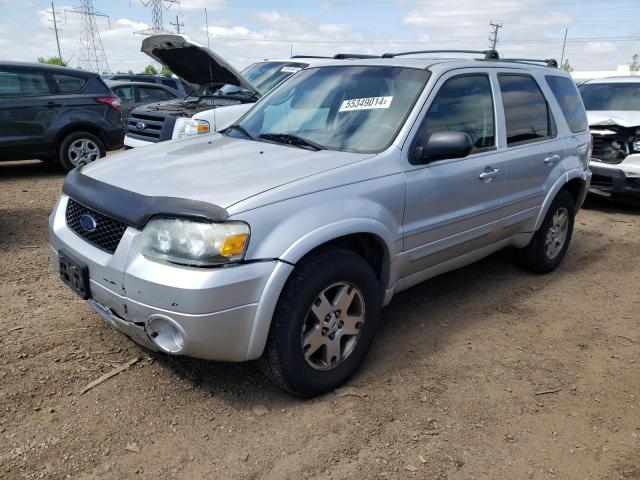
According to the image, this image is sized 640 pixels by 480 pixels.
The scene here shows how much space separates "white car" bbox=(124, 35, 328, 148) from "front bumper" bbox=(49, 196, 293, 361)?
4204 mm

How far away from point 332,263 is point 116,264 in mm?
1049

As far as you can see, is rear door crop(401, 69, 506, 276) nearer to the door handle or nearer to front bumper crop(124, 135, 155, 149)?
the door handle

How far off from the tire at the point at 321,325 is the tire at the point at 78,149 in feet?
23.5

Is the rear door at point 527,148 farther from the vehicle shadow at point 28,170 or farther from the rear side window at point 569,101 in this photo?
the vehicle shadow at point 28,170

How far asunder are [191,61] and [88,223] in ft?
17.1

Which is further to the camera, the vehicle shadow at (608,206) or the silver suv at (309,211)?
the vehicle shadow at (608,206)

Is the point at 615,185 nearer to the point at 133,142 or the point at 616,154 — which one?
the point at 616,154

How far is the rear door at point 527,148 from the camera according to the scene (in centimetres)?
404

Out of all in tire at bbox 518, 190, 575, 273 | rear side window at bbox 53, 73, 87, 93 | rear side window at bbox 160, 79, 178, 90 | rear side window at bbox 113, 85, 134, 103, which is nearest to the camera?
tire at bbox 518, 190, 575, 273

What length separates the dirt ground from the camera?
2475 millimetres

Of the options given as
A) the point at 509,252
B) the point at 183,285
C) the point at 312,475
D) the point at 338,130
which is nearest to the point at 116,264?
the point at 183,285

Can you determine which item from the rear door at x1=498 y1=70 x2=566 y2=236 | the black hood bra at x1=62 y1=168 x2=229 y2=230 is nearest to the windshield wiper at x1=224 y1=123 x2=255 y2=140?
the black hood bra at x1=62 y1=168 x2=229 y2=230

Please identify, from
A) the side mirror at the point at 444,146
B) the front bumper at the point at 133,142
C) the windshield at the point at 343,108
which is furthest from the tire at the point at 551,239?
the front bumper at the point at 133,142

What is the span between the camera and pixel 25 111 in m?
8.12
